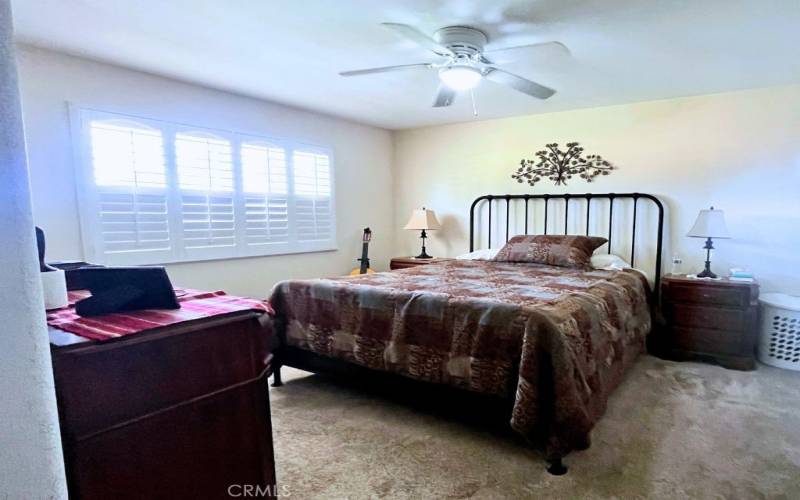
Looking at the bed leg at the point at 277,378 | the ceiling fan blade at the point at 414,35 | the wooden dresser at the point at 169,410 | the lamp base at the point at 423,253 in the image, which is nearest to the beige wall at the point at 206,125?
the lamp base at the point at 423,253

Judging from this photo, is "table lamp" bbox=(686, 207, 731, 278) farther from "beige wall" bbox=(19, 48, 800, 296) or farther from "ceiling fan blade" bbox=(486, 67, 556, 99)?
"ceiling fan blade" bbox=(486, 67, 556, 99)

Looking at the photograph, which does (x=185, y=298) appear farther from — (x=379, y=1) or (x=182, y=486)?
(x=379, y=1)

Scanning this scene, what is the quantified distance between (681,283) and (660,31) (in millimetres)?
1950

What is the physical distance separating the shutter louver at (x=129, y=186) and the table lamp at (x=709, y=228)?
4.22 meters

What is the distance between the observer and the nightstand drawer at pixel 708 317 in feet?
10.6

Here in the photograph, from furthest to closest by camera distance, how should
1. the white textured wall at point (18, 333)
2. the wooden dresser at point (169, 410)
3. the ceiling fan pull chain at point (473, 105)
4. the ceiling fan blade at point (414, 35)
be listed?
the ceiling fan pull chain at point (473, 105) < the ceiling fan blade at point (414, 35) < the wooden dresser at point (169, 410) < the white textured wall at point (18, 333)

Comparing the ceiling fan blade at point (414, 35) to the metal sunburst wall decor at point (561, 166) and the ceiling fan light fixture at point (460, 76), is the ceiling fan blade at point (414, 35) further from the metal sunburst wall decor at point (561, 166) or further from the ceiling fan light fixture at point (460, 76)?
the metal sunburst wall decor at point (561, 166)

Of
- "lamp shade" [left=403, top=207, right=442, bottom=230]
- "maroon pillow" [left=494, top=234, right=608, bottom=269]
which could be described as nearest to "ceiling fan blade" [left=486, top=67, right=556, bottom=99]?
"maroon pillow" [left=494, top=234, right=608, bottom=269]

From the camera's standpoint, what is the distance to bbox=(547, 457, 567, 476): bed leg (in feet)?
6.22

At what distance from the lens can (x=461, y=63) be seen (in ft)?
8.76

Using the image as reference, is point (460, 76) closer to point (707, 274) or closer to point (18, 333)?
point (18, 333)

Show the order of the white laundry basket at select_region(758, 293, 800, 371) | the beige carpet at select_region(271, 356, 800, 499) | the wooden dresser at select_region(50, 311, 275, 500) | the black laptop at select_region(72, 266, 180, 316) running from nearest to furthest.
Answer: the wooden dresser at select_region(50, 311, 275, 500) < the black laptop at select_region(72, 266, 180, 316) < the beige carpet at select_region(271, 356, 800, 499) < the white laundry basket at select_region(758, 293, 800, 371)

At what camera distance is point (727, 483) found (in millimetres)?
1818

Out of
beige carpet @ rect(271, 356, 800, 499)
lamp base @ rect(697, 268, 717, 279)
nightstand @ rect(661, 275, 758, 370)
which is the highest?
lamp base @ rect(697, 268, 717, 279)
